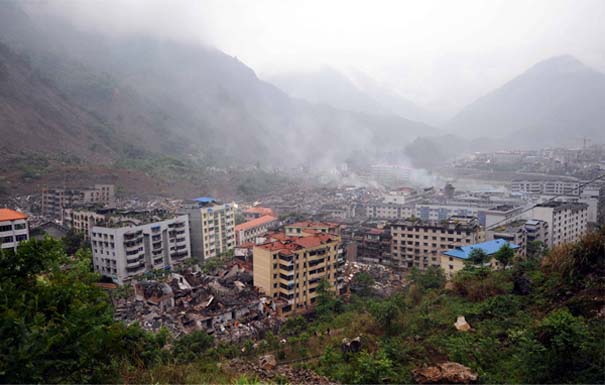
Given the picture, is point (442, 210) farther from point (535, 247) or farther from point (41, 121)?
point (41, 121)

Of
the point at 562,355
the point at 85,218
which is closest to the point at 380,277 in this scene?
the point at 562,355

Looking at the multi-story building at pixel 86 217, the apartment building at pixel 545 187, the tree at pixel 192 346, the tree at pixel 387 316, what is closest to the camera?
the tree at pixel 387 316

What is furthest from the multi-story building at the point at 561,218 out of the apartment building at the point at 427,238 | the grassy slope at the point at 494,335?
the grassy slope at the point at 494,335

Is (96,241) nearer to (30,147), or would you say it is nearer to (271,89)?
(30,147)

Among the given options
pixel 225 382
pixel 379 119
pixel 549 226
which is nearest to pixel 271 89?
pixel 379 119

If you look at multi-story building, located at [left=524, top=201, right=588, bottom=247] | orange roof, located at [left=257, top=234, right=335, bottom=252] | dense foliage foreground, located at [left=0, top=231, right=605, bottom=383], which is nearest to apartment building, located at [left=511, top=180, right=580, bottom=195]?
multi-story building, located at [left=524, top=201, right=588, bottom=247]

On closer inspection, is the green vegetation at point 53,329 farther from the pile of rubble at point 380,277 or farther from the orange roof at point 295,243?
the pile of rubble at point 380,277

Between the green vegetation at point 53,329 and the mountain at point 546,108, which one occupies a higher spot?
the mountain at point 546,108
